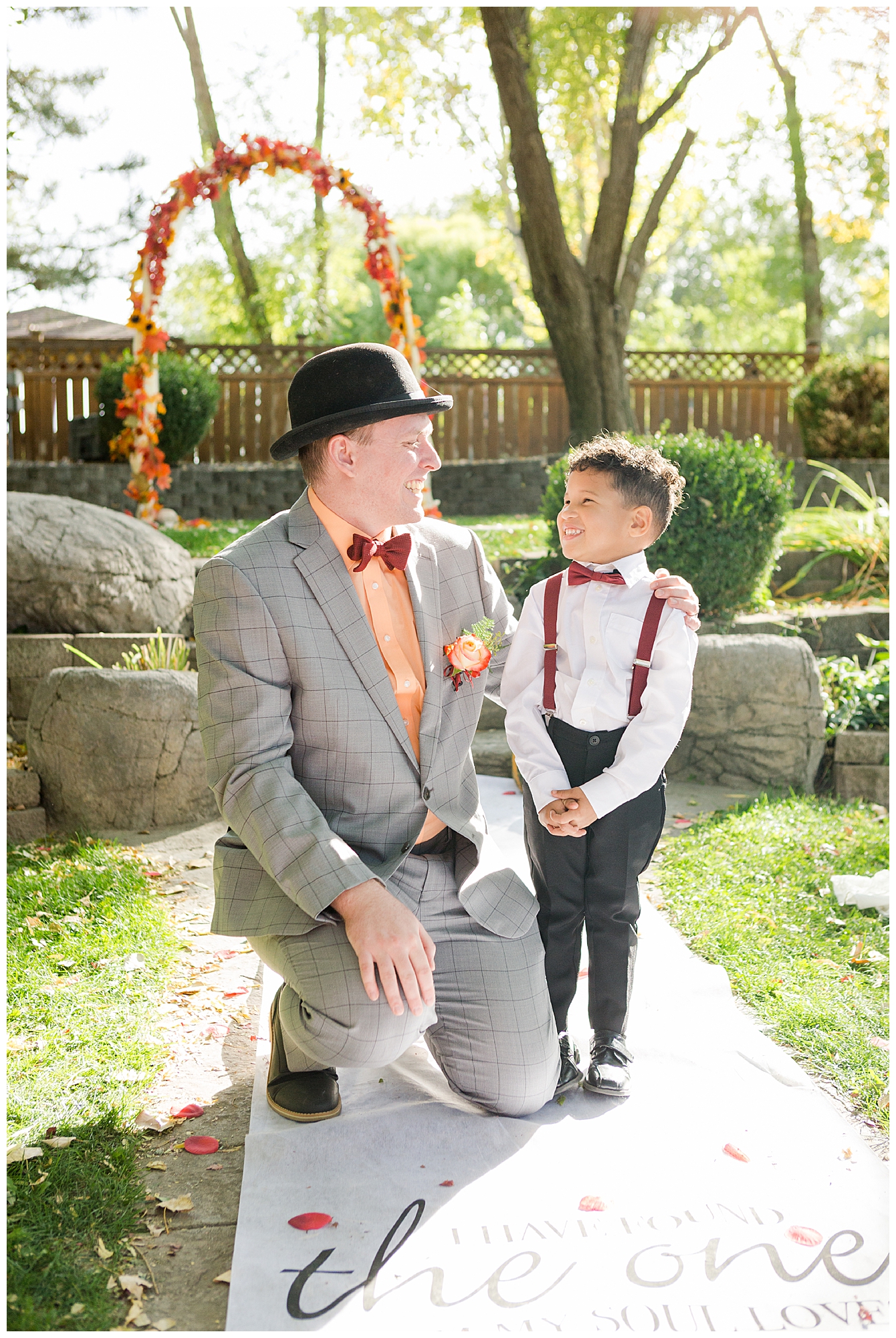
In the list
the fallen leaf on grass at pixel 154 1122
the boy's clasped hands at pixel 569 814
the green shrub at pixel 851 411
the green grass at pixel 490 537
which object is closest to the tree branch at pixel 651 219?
the green shrub at pixel 851 411

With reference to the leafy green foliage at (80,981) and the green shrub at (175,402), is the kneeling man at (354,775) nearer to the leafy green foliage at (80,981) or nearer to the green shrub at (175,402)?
the leafy green foliage at (80,981)

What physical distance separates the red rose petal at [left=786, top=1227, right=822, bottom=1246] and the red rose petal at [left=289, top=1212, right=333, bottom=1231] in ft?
2.95

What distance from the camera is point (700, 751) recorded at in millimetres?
5297

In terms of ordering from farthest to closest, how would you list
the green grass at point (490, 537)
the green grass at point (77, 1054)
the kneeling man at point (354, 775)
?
1. the green grass at point (490, 537)
2. the kneeling man at point (354, 775)
3. the green grass at point (77, 1054)

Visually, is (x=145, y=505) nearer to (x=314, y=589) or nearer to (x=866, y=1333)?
(x=314, y=589)

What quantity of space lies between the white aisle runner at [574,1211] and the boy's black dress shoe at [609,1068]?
0.03 m

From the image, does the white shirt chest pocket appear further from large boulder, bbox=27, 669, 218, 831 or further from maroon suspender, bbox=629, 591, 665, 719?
large boulder, bbox=27, 669, 218, 831

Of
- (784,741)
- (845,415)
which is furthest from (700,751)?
(845,415)

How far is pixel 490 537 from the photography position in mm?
8266

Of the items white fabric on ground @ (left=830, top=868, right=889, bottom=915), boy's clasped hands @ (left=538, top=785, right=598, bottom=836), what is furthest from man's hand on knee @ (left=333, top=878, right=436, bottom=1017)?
white fabric on ground @ (left=830, top=868, right=889, bottom=915)

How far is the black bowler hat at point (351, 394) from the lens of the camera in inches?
91.0

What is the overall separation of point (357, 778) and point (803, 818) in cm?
292

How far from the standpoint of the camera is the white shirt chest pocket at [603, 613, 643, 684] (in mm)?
2559

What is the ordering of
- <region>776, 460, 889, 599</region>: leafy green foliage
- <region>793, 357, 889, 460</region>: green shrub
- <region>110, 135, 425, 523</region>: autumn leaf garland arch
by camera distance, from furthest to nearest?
<region>793, 357, 889, 460</region>: green shrub < <region>110, 135, 425, 523</region>: autumn leaf garland arch < <region>776, 460, 889, 599</region>: leafy green foliage
